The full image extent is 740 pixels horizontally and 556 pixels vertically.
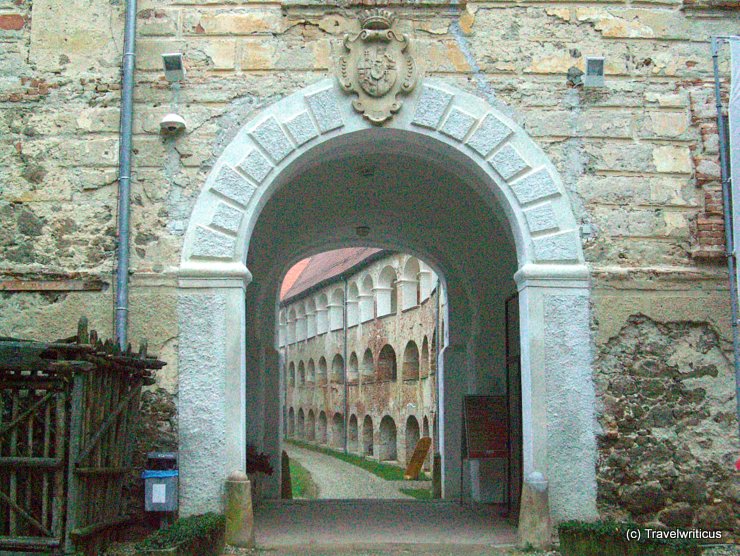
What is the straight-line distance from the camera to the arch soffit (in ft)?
26.2

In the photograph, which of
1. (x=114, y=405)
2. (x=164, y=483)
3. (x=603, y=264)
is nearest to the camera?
(x=114, y=405)

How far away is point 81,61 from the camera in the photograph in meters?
8.14

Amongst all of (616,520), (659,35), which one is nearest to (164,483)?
(616,520)

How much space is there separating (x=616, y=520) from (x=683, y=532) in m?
0.53

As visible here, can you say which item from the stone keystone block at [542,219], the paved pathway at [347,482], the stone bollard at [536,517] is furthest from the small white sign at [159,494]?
the paved pathway at [347,482]

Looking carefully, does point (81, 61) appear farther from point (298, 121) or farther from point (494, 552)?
point (494, 552)

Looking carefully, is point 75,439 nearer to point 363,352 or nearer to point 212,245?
point 212,245

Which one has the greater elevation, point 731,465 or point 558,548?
point 731,465

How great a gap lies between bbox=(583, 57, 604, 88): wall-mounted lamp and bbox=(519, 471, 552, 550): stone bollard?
3.48 metres

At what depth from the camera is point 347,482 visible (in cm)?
2259

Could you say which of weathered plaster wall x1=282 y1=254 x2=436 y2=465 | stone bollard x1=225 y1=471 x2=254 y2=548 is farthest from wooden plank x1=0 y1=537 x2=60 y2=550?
weathered plaster wall x1=282 y1=254 x2=436 y2=465

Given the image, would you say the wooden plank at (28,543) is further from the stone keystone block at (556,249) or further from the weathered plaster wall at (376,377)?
the weathered plaster wall at (376,377)

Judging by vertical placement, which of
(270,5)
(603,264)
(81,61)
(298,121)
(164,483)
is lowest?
(164,483)

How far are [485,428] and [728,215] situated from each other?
401 centimetres
